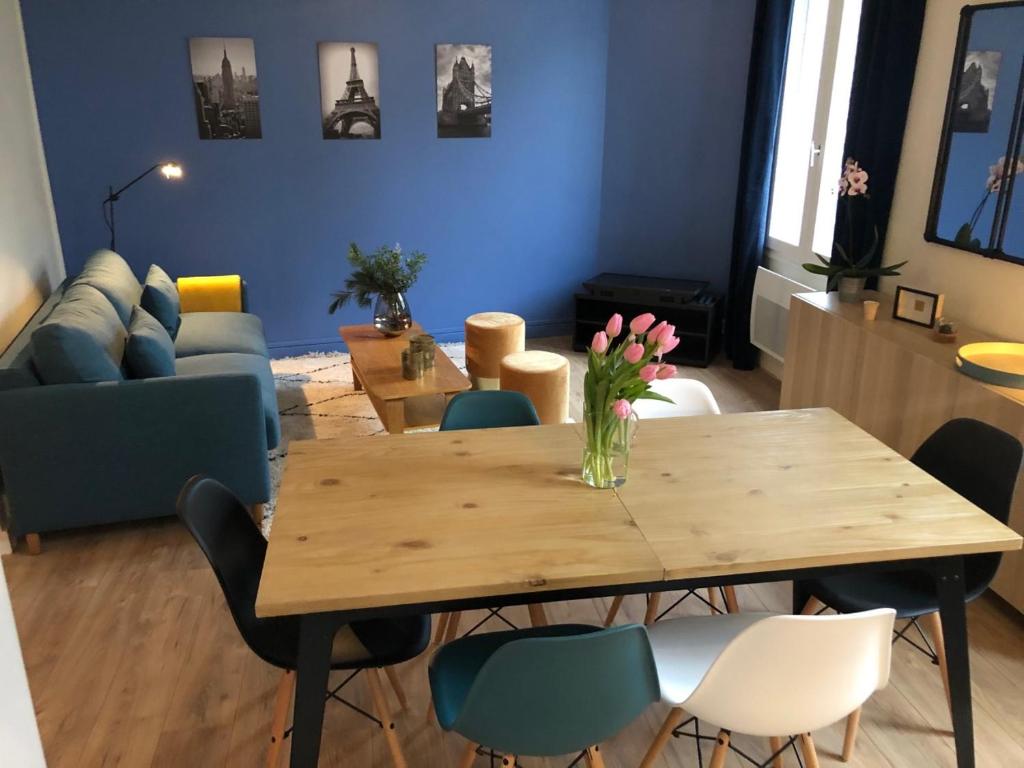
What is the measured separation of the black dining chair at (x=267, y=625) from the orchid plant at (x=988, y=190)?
2.80 m

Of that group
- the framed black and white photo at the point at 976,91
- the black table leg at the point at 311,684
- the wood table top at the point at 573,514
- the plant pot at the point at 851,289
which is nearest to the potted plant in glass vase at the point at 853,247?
the plant pot at the point at 851,289

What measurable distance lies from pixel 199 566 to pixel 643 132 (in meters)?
4.11

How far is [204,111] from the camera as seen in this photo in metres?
5.17

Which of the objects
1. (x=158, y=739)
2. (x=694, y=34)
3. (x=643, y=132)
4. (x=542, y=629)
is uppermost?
(x=694, y=34)

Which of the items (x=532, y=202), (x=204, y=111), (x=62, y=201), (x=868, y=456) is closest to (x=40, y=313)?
(x=62, y=201)

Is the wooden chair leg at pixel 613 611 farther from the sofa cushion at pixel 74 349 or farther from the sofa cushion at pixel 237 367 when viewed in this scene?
the sofa cushion at pixel 74 349

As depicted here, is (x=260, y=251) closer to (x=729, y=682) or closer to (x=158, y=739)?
(x=158, y=739)

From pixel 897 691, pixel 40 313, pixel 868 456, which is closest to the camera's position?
pixel 868 456

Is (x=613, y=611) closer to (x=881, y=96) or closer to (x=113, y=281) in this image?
(x=881, y=96)

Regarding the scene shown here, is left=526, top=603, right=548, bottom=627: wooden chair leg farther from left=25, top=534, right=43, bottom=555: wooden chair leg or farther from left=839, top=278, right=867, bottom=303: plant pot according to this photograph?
left=839, top=278, right=867, bottom=303: plant pot

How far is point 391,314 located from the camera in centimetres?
461

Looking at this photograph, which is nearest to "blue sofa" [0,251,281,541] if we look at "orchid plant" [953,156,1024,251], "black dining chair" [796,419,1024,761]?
"black dining chair" [796,419,1024,761]

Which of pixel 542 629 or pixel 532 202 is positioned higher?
pixel 532 202

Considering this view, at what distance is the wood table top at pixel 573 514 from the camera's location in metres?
1.76
